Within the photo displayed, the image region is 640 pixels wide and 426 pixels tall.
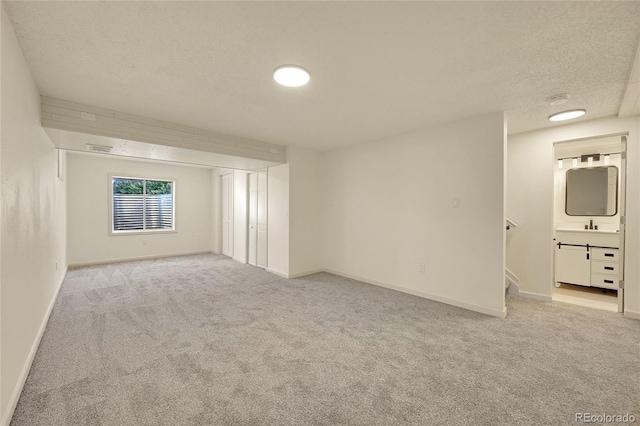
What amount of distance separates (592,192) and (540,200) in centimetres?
171

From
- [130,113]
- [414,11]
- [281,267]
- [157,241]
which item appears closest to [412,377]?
[414,11]

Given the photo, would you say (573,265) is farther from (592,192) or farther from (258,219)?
(258,219)

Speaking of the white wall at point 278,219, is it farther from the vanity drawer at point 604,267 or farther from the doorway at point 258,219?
the vanity drawer at point 604,267

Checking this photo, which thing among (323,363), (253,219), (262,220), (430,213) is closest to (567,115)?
(430,213)

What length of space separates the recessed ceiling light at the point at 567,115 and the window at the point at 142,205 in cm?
799

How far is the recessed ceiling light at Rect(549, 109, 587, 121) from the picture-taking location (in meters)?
3.13

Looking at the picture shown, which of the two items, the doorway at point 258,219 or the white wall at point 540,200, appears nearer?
the white wall at point 540,200

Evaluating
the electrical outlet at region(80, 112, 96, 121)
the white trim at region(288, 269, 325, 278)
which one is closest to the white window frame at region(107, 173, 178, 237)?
the electrical outlet at region(80, 112, 96, 121)

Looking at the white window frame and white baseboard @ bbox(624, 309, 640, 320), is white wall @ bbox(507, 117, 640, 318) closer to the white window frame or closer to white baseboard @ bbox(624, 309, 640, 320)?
white baseboard @ bbox(624, 309, 640, 320)

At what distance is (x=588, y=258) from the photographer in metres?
4.15

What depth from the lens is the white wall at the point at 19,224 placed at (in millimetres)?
1596

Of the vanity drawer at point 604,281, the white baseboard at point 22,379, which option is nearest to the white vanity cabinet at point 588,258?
the vanity drawer at point 604,281

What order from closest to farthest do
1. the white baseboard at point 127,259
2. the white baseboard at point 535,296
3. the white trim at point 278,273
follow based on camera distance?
the white baseboard at point 535,296 → the white trim at point 278,273 → the white baseboard at point 127,259

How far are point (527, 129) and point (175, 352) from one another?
5.17 m
